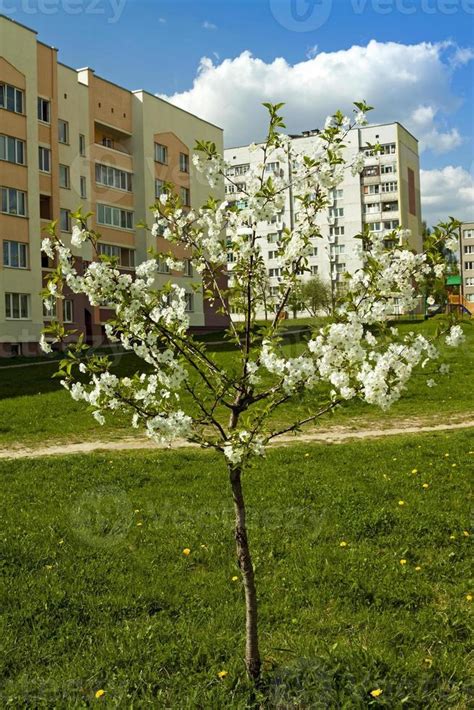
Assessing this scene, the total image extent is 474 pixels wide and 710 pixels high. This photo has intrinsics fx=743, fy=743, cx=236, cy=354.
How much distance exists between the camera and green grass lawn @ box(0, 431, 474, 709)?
4418mm

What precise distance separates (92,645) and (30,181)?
108 ft

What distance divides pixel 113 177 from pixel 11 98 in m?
10.0

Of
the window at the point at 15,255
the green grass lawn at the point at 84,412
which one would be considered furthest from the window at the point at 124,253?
the green grass lawn at the point at 84,412

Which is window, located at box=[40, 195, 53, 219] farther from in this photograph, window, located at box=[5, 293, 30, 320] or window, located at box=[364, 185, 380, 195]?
window, located at box=[364, 185, 380, 195]

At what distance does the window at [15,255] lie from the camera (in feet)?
111

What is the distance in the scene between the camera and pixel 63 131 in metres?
38.8

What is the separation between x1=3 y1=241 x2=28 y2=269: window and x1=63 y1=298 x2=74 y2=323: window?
3.14m

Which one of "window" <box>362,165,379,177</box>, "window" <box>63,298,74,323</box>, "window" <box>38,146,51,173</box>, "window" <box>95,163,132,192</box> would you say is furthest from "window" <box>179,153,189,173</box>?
"window" <box>362,165,379,177</box>

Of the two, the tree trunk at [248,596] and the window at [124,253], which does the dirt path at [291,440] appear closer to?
the tree trunk at [248,596]

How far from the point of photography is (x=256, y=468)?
9352mm

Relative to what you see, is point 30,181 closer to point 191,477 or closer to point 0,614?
point 191,477

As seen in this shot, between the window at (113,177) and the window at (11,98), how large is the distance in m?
7.85

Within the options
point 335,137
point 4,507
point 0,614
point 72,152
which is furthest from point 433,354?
point 72,152

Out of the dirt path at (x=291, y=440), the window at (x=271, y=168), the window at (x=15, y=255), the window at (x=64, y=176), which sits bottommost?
the dirt path at (x=291, y=440)
